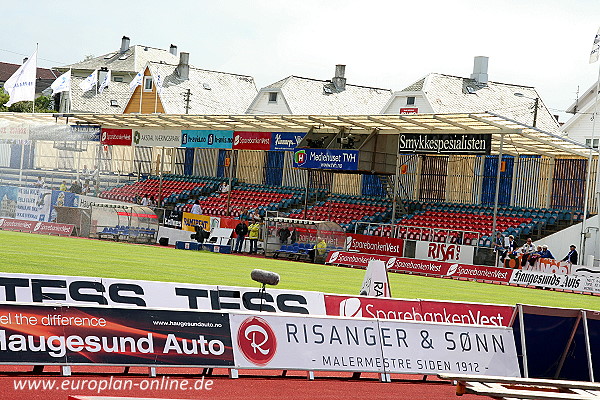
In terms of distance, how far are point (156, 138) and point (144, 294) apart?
4157 centimetres

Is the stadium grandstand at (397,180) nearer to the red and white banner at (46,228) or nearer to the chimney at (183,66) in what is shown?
the red and white banner at (46,228)

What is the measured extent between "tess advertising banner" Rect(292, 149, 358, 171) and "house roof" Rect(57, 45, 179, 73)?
53.2 meters

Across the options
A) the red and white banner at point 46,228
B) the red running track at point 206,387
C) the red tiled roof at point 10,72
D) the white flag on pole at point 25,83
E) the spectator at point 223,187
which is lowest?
the red and white banner at point 46,228

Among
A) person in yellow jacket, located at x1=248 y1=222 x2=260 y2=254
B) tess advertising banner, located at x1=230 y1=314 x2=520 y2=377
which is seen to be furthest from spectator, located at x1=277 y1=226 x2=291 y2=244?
tess advertising banner, located at x1=230 y1=314 x2=520 y2=377

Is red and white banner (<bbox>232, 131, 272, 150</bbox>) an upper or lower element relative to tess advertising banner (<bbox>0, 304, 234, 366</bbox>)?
upper

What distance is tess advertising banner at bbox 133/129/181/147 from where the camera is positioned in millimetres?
52906

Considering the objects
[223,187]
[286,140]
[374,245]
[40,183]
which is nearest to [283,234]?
[374,245]

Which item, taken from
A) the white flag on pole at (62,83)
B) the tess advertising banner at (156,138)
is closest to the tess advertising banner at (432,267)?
the tess advertising banner at (156,138)

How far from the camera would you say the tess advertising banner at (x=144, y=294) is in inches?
480

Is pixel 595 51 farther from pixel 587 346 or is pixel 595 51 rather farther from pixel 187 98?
pixel 187 98

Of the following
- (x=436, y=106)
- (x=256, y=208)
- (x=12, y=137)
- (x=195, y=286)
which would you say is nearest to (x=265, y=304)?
(x=195, y=286)

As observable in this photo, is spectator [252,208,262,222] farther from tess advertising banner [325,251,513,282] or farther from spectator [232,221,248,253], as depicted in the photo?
tess advertising banner [325,251,513,282]

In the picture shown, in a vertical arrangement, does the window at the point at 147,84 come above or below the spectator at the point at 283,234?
above

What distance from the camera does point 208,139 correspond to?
50938mm
